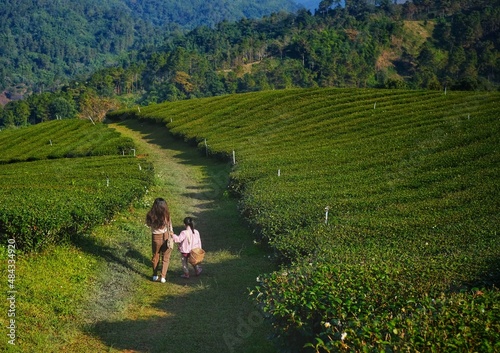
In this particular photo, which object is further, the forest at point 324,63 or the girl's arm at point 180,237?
the forest at point 324,63

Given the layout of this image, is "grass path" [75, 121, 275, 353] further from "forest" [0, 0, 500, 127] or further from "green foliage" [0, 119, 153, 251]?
"forest" [0, 0, 500, 127]

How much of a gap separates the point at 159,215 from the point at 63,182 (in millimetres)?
11392

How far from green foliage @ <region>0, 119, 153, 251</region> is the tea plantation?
181 inches

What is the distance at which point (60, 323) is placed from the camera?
964 cm

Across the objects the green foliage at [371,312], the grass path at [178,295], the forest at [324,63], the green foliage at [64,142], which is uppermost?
the forest at [324,63]

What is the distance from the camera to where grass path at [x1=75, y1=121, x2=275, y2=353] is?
30.7 ft

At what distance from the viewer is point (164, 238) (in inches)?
481

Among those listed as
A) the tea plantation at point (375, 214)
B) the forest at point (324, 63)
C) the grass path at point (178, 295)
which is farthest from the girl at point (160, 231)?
the forest at point (324, 63)

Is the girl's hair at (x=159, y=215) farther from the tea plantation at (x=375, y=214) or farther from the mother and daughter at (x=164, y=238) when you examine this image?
the tea plantation at (x=375, y=214)

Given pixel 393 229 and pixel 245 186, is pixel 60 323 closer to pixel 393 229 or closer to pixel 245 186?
pixel 393 229

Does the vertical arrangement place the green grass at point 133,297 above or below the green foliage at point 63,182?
below

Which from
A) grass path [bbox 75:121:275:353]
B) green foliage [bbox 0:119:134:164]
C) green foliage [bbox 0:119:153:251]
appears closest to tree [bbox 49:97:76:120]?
green foliage [bbox 0:119:134:164]

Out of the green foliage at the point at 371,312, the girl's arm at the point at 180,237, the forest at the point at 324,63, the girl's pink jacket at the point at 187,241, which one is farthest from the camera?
the forest at the point at 324,63

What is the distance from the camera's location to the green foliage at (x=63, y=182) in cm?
1234
